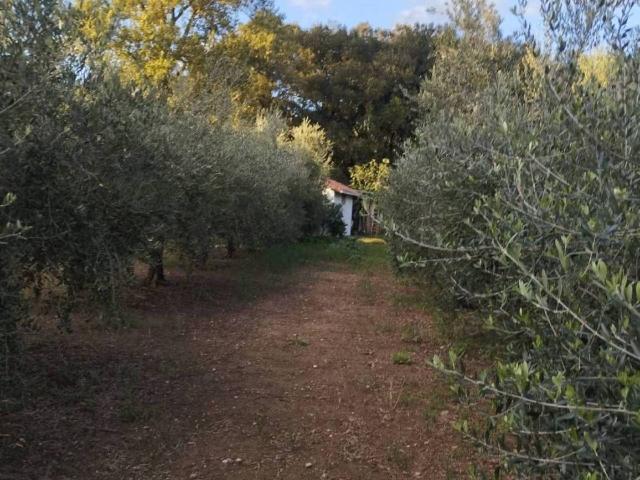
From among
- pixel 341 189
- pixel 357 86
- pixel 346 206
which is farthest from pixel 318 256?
pixel 357 86

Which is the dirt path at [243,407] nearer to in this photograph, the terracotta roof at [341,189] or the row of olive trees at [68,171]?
the row of olive trees at [68,171]

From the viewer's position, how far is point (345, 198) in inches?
1753

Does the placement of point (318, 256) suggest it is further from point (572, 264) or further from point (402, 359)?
point (572, 264)

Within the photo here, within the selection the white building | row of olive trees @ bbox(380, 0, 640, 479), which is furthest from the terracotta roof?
row of olive trees @ bbox(380, 0, 640, 479)

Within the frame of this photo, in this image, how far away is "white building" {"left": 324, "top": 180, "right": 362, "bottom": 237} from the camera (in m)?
41.4

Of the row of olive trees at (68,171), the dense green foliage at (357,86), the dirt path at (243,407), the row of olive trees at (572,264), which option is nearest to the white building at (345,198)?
the dense green foliage at (357,86)

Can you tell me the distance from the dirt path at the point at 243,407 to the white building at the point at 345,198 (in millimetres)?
30666

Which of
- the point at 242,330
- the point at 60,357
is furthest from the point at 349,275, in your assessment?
the point at 60,357

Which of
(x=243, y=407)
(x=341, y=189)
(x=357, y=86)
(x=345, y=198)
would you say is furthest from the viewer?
(x=357, y=86)

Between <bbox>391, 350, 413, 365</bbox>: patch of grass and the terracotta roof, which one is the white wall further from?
<bbox>391, 350, 413, 365</bbox>: patch of grass

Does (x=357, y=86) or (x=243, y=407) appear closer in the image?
(x=243, y=407)

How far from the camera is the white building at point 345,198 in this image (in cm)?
4142

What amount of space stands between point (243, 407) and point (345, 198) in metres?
38.6

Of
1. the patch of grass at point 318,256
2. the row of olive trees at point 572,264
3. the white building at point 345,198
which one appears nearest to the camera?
the row of olive trees at point 572,264
